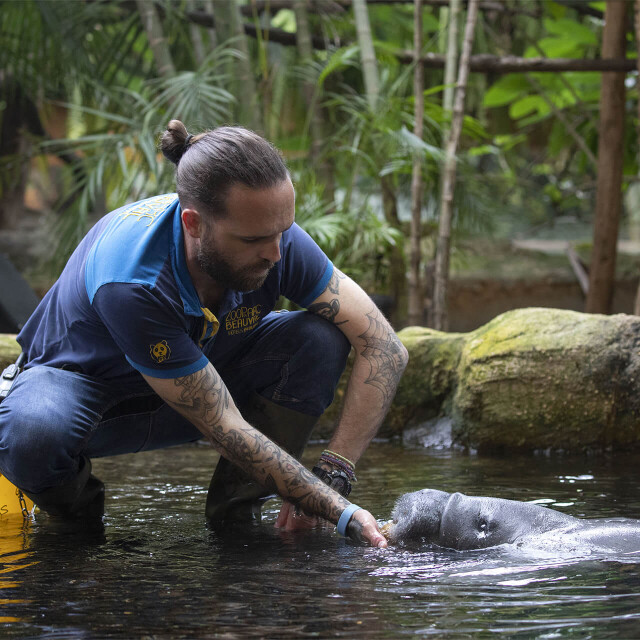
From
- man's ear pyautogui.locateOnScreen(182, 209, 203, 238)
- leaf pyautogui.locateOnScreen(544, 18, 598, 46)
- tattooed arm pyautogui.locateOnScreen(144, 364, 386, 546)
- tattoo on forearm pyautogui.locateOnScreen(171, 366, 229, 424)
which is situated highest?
leaf pyautogui.locateOnScreen(544, 18, 598, 46)

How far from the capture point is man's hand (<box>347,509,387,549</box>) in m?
2.50

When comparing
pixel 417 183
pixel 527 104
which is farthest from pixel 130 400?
pixel 527 104

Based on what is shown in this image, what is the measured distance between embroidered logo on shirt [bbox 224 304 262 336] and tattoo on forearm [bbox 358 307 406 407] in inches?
14.0

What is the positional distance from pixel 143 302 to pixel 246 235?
318 millimetres

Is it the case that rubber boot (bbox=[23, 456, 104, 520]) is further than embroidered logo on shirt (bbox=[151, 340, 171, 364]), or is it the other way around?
rubber boot (bbox=[23, 456, 104, 520])

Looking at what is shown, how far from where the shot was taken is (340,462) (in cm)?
291

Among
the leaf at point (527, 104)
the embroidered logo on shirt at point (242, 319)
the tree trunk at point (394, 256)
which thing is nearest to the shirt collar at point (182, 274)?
the embroidered logo on shirt at point (242, 319)

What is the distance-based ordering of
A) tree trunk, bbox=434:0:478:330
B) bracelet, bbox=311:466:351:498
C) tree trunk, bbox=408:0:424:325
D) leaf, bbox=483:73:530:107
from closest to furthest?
bracelet, bbox=311:466:351:498 → tree trunk, bbox=434:0:478:330 → tree trunk, bbox=408:0:424:325 → leaf, bbox=483:73:530:107

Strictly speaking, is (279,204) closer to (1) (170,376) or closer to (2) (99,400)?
(1) (170,376)

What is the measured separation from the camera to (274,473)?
2625mm

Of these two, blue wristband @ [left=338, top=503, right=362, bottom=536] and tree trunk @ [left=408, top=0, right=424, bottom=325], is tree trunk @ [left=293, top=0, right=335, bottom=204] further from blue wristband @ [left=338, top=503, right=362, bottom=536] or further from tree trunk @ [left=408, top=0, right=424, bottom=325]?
blue wristband @ [left=338, top=503, right=362, bottom=536]

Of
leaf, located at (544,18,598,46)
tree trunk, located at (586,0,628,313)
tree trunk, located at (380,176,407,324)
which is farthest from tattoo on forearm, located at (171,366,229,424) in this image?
leaf, located at (544,18,598,46)

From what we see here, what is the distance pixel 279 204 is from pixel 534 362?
2.14 metres

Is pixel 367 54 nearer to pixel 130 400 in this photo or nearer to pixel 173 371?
pixel 130 400
